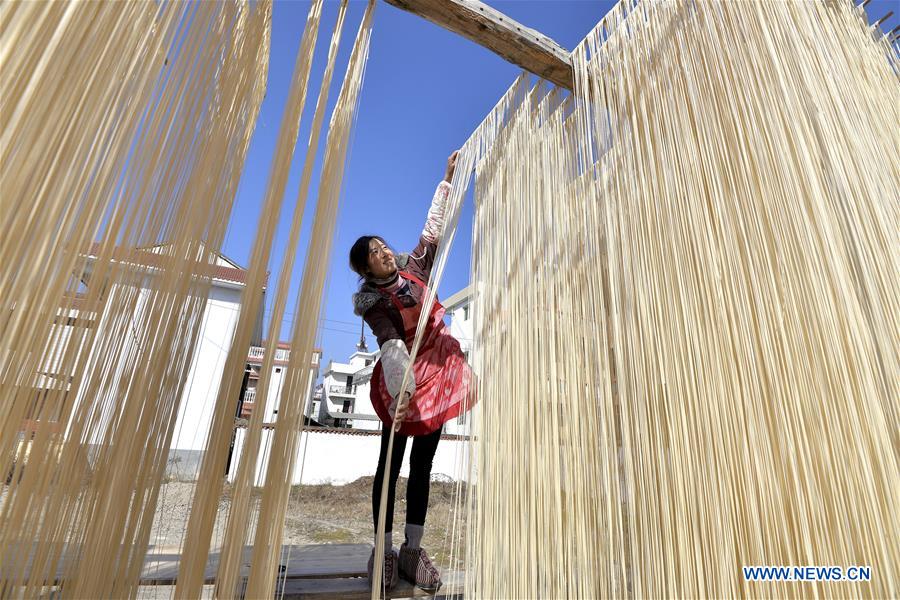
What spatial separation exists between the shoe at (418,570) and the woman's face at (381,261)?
85cm

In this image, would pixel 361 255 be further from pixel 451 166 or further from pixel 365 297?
pixel 451 166

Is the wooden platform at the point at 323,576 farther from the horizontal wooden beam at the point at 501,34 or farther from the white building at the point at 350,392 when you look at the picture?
the white building at the point at 350,392

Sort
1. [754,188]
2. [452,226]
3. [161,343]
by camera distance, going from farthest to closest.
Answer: [452,226] < [754,188] < [161,343]

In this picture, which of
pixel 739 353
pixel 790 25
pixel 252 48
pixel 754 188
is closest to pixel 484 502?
pixel 739 353

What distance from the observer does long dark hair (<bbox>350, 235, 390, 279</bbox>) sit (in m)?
1.46

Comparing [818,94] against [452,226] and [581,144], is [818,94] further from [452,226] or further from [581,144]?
[452,226]

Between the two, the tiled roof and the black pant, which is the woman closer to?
the black pant

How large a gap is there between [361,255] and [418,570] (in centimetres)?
99

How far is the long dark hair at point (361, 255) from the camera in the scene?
1.46 m

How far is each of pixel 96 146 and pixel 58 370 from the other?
0.95 ft

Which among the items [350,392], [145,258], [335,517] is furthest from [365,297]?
[350,392]

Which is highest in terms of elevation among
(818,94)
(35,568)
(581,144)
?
(581,144)

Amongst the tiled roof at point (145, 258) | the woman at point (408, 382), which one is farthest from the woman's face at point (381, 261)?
the tiled roof at point (145, 258)

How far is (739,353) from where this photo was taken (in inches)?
29.4
